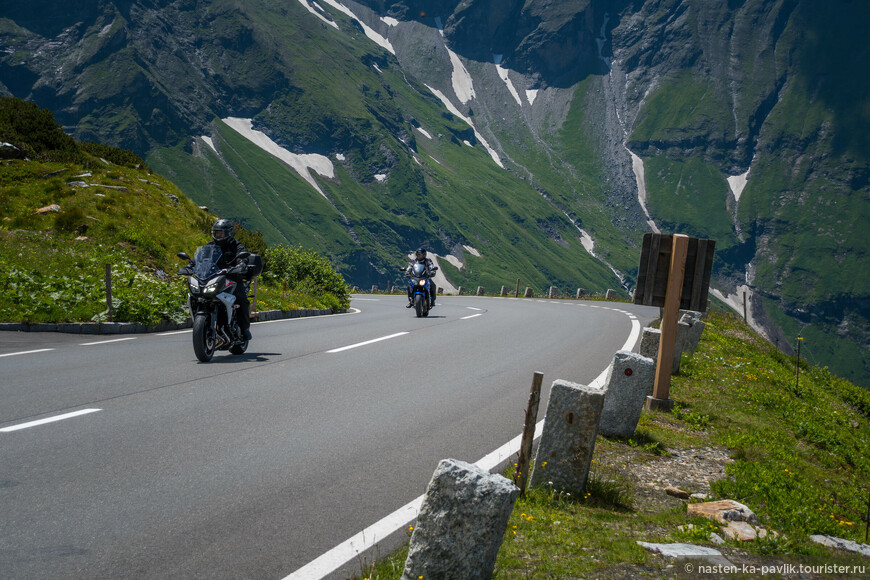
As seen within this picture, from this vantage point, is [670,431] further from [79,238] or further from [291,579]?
[79,238]

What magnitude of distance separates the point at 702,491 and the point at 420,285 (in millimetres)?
14870

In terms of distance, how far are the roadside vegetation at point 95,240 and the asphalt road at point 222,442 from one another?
6.57 feet

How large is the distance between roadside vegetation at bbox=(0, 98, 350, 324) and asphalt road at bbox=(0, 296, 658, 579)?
2.00 metres

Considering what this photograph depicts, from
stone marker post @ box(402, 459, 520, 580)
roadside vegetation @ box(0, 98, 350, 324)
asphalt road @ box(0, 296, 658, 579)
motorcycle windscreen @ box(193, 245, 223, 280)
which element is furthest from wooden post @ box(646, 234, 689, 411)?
roadside vegetation @ box(0, 98, 350, 324)

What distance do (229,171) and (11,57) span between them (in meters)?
64.7

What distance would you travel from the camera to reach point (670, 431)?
7797mm

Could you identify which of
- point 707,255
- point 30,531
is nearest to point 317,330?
point 707,255

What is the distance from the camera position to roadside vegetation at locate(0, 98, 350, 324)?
14188 mm

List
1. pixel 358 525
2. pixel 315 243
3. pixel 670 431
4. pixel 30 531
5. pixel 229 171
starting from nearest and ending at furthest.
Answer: pixel 30 531, pixel 358 525, pixel 670 431, pixel 315 243, pixel 229 171

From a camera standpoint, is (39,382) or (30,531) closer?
(30,531)

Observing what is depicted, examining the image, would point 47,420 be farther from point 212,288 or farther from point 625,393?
point 625,393

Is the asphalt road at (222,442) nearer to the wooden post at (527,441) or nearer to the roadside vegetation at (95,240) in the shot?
the wooden post at (527,441)

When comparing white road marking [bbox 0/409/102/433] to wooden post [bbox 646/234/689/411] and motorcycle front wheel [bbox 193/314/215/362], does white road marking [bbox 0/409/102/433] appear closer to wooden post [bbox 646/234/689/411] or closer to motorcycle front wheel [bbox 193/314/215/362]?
motorcycle front wheel [bbox 193/314/215/362]

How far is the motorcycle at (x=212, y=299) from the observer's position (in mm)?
9906
